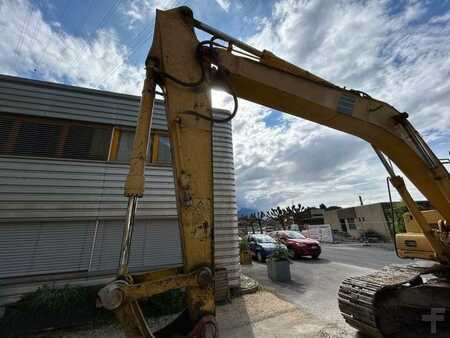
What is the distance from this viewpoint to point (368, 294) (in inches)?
140

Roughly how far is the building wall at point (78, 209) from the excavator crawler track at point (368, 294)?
9.77 feet

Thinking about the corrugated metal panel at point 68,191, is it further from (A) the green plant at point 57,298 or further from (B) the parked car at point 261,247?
(B) the parked car at point 261,247

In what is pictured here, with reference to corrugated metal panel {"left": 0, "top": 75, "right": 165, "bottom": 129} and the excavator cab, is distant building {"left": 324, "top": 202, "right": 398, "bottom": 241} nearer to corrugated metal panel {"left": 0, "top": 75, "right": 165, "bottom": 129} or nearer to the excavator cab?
the excavator cab

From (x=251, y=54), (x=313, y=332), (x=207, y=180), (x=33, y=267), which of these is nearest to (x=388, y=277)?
(x=313, y=332)

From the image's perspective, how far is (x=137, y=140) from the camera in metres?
1.92

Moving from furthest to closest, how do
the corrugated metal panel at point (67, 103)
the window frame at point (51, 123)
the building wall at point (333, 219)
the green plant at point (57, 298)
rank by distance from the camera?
the building wall at point (333, 219), the corrugated metal panel at point (67, 103), the window frame at point (51, 123), the green plant at point (57, 298)

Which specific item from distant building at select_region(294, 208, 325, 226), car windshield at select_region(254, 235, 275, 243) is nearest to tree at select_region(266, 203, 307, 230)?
distant building at select_region(294, 208, 325, 226)

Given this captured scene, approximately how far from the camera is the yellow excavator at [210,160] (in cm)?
171

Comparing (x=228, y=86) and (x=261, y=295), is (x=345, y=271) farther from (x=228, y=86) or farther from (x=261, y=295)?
(x=228, y=86)

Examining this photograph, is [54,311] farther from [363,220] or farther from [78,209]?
[363,220]

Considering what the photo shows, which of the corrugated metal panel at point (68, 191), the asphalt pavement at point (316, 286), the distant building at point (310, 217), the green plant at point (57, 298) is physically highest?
the distant building at point (310, 217)

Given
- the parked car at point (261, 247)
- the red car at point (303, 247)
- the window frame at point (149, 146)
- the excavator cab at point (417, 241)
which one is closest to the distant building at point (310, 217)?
the red car at point (303, 247)

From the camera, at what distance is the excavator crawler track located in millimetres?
3486

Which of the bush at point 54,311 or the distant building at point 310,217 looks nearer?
the bush at point 54,311
